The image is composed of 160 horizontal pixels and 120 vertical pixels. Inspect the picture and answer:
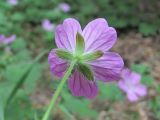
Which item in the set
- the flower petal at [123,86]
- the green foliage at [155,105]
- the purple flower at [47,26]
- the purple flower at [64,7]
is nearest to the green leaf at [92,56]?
the flower petal at [123,86]

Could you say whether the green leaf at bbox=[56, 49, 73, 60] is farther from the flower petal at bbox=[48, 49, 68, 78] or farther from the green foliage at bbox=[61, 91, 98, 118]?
the green foliage at bbox=[61, 91, 98, 118]

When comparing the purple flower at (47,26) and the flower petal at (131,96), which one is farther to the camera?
the purple flower at (47,26)

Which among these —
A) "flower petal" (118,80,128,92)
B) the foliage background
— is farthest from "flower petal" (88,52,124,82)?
"flower petal" (118,80,128,92)

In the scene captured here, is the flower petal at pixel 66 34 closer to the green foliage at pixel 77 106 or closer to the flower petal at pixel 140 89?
the green foliage at pixel 77 106

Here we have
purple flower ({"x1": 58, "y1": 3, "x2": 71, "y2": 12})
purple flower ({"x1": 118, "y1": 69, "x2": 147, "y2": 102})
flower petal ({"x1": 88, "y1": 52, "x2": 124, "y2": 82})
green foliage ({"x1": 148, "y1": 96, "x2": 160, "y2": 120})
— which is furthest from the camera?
purple flower ({"x1": 58, "y1": 3, "x2": 71, "y2": 12})

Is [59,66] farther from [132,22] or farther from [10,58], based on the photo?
[132,22]

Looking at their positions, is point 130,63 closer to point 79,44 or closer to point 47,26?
point 47,26

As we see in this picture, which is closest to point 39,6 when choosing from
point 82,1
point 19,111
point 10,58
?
point 82,1
